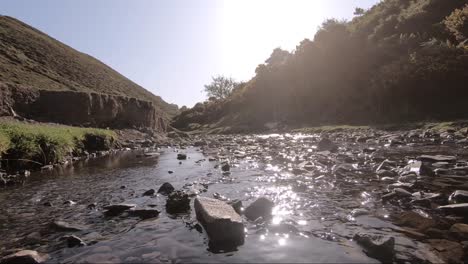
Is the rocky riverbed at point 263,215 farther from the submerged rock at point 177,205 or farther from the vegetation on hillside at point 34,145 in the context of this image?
the vegetation on hillside at point 34,145

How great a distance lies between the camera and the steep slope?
92125mm

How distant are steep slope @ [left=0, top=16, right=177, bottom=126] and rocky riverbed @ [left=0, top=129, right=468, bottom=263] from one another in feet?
270

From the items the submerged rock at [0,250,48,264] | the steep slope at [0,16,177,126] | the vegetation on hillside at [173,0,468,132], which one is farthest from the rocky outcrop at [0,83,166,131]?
the steep slope at [0,16,177,126]

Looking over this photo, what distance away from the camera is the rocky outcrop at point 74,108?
3312 cm

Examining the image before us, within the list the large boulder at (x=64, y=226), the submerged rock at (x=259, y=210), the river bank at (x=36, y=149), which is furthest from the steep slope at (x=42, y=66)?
the submerged rock at (x=259, y=210)

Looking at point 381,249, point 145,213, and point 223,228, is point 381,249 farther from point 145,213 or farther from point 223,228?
point 145,213

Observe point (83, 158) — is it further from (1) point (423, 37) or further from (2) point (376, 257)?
(1) point (423, 37)

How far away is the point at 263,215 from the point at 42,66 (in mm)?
117514

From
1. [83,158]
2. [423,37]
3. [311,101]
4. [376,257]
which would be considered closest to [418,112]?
[423,37]

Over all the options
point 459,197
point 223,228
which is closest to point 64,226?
point 223,228

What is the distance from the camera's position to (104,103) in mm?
44094

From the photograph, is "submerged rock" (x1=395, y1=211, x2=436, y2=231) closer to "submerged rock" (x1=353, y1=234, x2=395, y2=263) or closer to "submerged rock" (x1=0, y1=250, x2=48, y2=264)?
"submerged rock" (x1=353, y1=234, x2=395, y2=263)

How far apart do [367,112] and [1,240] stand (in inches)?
1848

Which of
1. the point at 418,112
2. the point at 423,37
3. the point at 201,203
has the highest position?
the point at 423,37
